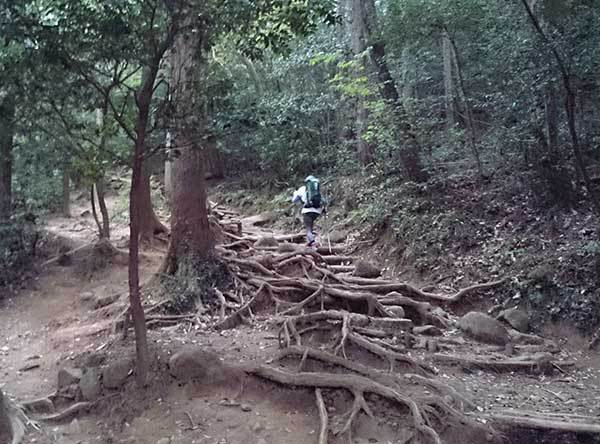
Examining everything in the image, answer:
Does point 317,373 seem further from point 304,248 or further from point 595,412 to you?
point 304,248

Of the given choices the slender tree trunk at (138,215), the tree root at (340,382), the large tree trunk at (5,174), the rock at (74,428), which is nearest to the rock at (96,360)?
the slender tree trunk at (138,215)

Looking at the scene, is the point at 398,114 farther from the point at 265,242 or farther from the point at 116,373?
the point at 116,373

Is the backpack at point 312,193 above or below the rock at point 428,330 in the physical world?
above

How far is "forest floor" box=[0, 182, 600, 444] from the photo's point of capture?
17.8ft

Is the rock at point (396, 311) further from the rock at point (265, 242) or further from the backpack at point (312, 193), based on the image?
the backpack at point (312, 193)

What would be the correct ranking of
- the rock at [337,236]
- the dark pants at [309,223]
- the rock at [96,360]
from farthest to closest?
1. the rock at [337,236]
2. the dark pants at [309,223]
3. the rock at [96,360]

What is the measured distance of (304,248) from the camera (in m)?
11.0

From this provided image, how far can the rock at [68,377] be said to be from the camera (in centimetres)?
631

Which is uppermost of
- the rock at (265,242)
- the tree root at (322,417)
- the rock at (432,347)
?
the rock at (265,242)

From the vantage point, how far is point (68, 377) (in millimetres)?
6383

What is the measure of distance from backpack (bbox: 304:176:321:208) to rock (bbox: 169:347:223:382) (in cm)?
617

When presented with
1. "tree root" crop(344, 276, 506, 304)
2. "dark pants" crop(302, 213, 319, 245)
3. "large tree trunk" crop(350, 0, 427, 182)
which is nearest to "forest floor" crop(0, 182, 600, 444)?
"tree root" crop(344, 276, 506, 304)

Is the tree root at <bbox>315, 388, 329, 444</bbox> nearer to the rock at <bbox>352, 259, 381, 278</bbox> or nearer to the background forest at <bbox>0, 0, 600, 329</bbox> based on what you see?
the background forest at <bbox>0, 0, 600, 329</bbox>

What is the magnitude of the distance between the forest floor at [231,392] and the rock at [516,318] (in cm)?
38
